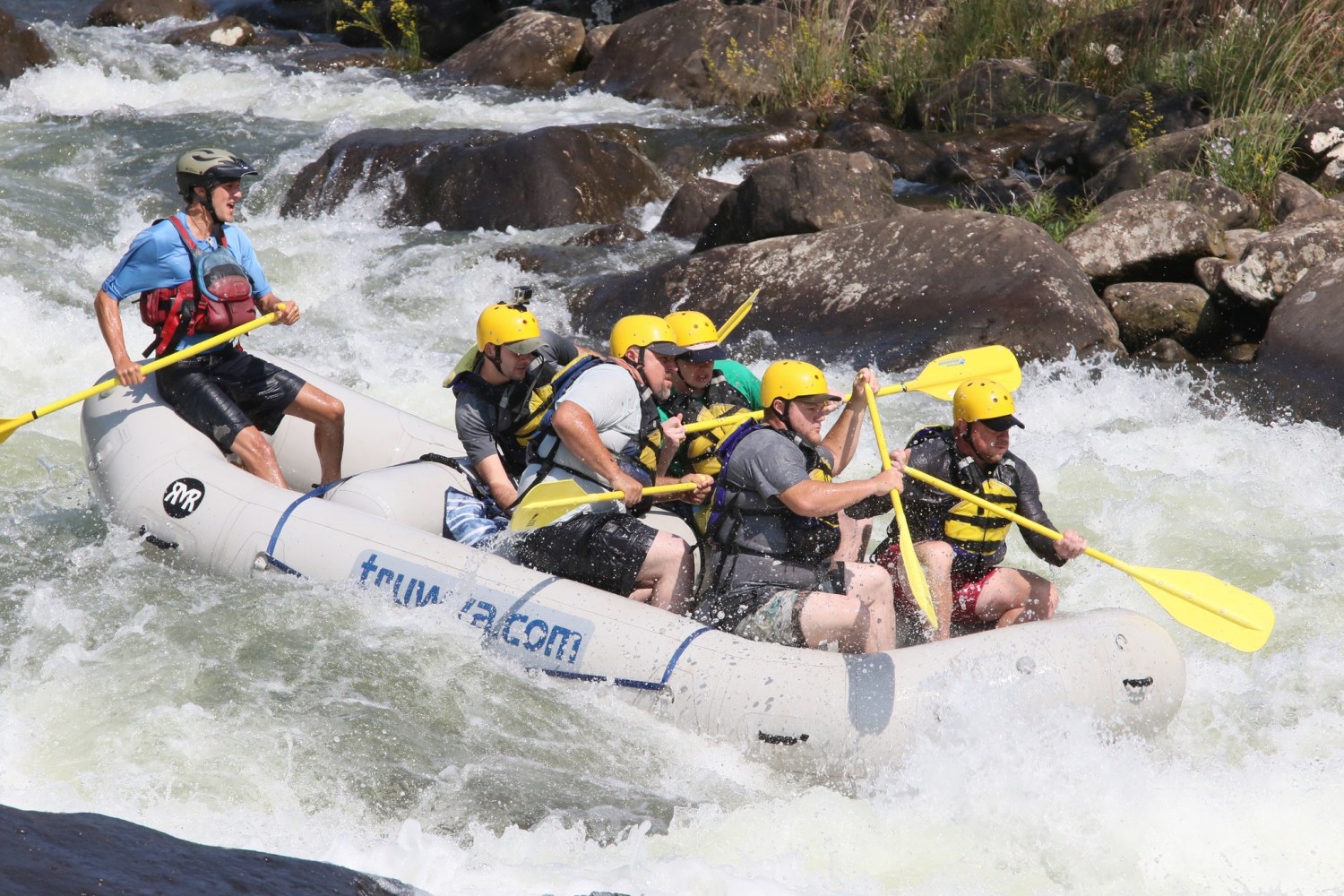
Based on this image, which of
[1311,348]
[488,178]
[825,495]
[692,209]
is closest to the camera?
[825,495]

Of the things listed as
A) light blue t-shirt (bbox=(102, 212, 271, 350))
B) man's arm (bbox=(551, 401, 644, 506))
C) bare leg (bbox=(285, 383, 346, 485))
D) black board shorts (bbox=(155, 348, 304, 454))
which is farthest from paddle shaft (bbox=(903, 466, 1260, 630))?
light blue t-shirt (bbox=(102, 212, 271, 350))

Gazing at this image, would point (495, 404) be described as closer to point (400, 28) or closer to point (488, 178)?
point (488, 178)

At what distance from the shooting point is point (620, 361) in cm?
522

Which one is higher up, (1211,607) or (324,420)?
(324,420)

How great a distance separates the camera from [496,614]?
4711 mm

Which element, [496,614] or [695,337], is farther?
[695,337]

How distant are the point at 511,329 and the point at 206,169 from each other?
4.53ft

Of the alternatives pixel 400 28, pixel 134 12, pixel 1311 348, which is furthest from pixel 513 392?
pixel 134 12

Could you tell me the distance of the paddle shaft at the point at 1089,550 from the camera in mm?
4633

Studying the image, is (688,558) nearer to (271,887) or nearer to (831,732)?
(831,732)

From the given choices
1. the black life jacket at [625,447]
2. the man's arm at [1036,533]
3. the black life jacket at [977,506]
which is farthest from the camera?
the black life jacket at [625,447]

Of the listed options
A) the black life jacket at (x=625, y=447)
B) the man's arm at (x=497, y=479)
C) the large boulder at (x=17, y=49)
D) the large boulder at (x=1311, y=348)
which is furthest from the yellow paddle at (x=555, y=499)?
the large boulder at (x=17, y=49)

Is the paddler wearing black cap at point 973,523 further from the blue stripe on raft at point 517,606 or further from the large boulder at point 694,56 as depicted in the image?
the large boulder at point 694,56

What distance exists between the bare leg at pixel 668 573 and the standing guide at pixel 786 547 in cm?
10
